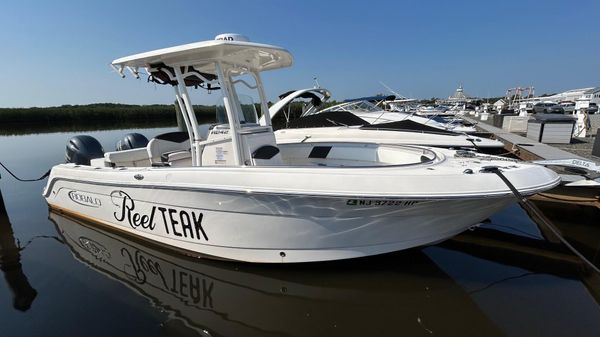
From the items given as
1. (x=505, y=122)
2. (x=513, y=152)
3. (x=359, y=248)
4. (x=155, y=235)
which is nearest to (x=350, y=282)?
(x=359, y=248)

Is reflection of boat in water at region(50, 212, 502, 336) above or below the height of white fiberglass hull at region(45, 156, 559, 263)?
below

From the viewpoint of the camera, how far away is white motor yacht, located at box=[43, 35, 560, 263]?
308 centimetres

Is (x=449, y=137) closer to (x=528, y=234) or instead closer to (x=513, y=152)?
(x=513, y=152)

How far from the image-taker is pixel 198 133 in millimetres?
4328

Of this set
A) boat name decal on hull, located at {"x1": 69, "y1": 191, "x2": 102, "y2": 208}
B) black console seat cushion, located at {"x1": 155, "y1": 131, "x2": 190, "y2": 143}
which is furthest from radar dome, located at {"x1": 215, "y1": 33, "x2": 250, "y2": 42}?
boat name decal on hull, located at {"x1": 69, "y1": 191, "x2": 102, "y2": 208}

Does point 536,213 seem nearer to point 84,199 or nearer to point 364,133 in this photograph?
point 364,133

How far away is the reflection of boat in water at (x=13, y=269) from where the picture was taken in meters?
3.52

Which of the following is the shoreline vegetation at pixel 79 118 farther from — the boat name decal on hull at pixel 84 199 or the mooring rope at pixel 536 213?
the mooring rope at pixel 536 213

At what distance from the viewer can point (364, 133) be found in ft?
27.1

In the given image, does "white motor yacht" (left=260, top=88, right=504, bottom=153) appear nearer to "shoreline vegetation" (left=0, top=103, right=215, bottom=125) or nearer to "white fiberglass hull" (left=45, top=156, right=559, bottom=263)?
"white fiberglass hull" (left=45, top=156, right=559, bottom=263)

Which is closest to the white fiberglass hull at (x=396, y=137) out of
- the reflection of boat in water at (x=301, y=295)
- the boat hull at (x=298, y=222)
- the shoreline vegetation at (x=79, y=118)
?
the reflection of boat in water at (x=301, y=295)

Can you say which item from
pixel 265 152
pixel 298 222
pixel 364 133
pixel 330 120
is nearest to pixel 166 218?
pixel 265 152

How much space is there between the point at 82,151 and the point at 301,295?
4.59 m

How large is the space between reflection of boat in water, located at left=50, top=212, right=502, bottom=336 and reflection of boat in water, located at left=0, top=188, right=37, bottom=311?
676mm
